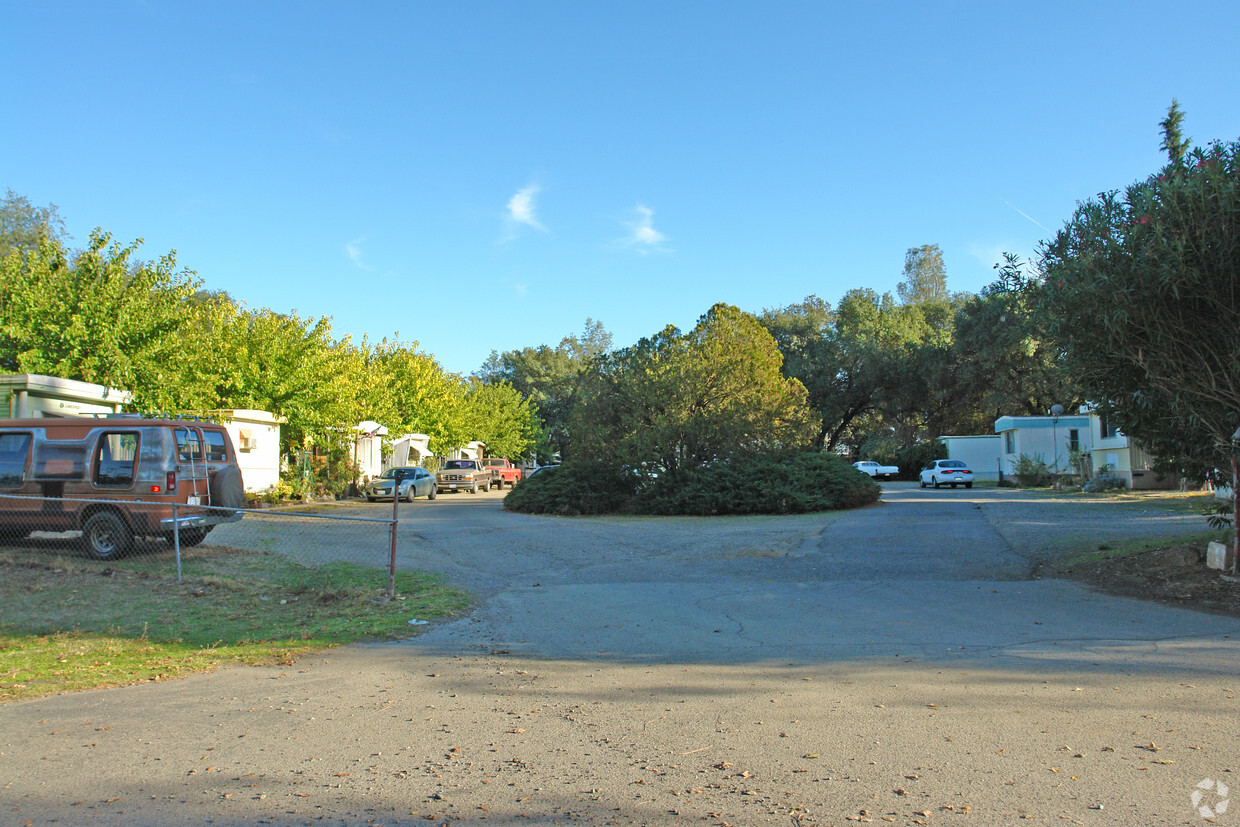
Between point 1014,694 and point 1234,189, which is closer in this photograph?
point 1014,694

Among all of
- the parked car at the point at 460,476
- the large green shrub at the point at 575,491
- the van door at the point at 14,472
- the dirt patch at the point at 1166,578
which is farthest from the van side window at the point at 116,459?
the parked car at the point at 460,476

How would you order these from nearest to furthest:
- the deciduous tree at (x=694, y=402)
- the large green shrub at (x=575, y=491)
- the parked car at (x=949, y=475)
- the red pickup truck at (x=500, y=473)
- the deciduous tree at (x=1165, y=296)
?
1. the deciduous tree at (x=1165, y=296)
2. the large green shrub at (x=575, y=491)
3. the deciduous tree at (x=694, y=402)
4. the parked car at (x=949, y=475)
5. the red pickup truck at (x=500, y=473)

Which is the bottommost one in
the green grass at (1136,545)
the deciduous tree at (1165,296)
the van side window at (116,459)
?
the green grass at (1136,545)

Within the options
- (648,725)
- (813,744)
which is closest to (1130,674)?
(813,744)

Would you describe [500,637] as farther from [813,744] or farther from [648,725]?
[813,744]

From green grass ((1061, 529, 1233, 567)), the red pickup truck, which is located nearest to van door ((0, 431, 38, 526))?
green grass ((1061, 529, 1233, 567))

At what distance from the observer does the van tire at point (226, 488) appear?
12.4 meters

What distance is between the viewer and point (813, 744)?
15.6 feet

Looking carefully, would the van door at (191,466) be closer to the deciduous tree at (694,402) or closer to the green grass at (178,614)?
the green grass at (178,614)

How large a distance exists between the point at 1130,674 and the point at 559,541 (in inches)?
465

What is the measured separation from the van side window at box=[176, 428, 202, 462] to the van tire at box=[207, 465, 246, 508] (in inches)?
16.5

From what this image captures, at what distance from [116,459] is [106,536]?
1.10m

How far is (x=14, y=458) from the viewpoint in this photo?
465 inches

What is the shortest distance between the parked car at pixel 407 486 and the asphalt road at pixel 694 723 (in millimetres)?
22125
